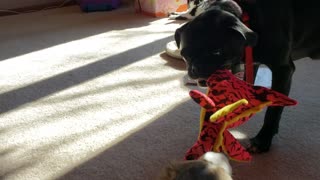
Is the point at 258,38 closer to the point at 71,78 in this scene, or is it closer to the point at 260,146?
the point at 260,146

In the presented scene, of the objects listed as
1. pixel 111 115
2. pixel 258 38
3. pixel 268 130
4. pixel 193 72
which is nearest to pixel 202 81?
pixel 193 72

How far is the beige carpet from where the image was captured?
3.17 ft

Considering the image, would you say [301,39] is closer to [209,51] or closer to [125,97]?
[209,51]

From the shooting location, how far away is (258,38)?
838mm

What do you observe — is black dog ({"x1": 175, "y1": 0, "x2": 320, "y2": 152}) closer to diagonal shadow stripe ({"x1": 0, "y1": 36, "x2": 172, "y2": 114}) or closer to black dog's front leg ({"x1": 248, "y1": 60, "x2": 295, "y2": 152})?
black dog's front leg ({"x1": 248, "y1": 60, "x2": 295, "y2": 152})

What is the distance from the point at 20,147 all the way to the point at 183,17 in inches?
52.6

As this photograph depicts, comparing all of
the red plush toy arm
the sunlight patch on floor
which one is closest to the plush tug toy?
the red plush toy arm

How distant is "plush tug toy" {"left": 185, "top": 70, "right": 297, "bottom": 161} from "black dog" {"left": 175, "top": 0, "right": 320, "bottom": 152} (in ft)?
0.11

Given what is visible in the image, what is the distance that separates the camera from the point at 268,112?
988 mm

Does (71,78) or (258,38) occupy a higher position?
(258,38)

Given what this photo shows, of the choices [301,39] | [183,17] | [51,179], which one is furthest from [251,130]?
[183,17]

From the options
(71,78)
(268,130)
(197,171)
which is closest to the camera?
(197,171)

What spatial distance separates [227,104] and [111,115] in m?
0.53

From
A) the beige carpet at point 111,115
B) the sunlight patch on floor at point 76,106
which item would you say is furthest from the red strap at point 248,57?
the sunlight patch on floor at point 76,106
